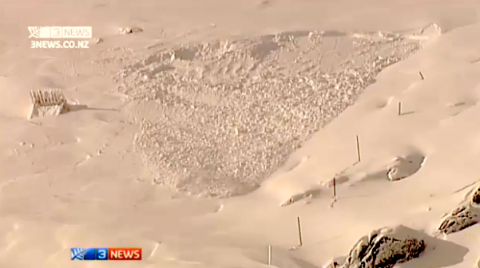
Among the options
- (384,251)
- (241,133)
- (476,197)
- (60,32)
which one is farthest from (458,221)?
(60,32)

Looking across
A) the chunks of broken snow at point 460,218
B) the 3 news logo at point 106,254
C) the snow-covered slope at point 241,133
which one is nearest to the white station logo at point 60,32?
the snow-covered slope at point 241,133

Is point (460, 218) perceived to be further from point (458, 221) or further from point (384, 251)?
point (384, 251)

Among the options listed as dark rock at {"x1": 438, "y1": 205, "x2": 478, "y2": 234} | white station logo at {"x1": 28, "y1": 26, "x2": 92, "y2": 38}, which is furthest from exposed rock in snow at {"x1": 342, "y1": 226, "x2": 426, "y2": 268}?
white station logo at {"x1": 28, "y1": 26, "x2": 92, "y2": 38}

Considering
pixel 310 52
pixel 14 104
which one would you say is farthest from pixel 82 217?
pixel 310 52

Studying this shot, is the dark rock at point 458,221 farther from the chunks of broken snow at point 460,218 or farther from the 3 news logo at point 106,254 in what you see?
the 3 news logo at point 106,254

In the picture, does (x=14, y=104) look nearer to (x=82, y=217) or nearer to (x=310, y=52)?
(x=82, y=217)
